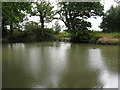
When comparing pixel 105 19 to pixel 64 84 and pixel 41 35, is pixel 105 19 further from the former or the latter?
pixel 64 84

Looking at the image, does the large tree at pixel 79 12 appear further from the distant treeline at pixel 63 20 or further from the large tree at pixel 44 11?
the large tree at pixel 44 11

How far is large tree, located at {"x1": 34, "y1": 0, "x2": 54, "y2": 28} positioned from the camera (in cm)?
1502

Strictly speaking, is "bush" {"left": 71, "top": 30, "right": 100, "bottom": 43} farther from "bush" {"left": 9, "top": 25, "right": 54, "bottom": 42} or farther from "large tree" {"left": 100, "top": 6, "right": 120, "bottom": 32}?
"large tree" {"left": 100, "top": 6, "right": 120, "bottom": 32}

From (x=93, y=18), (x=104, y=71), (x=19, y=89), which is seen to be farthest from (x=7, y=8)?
(x=93, y=18)

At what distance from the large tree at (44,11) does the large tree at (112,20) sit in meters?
6.41

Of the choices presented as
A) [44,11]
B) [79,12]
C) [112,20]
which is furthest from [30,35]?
[112,20]

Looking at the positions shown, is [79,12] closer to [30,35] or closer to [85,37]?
[85,37]

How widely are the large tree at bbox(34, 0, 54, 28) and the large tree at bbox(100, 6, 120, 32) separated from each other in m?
6.41

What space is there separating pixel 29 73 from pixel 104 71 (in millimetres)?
2308

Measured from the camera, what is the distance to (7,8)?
5520 mm

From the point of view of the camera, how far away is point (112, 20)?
1611 centimetres

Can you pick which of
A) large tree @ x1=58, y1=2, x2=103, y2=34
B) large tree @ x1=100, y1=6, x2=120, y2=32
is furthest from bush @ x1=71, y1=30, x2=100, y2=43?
large tree @ x1=100, y1=6, x2=120, y2=32

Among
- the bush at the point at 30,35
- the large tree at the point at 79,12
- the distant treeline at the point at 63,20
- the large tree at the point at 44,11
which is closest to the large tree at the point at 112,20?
the distant treeline at the point at 63,20

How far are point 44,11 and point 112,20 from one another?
26.4ft
